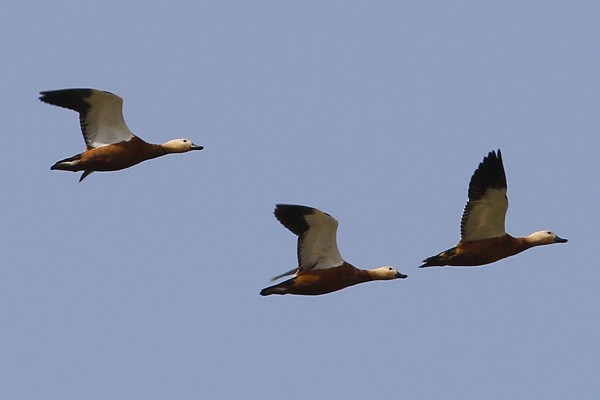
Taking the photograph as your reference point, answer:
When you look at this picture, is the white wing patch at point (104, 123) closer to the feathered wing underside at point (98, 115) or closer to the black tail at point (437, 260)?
the feathered wing underside at point (98, 115)

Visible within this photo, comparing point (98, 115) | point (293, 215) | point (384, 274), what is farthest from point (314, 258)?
point (98, 115)

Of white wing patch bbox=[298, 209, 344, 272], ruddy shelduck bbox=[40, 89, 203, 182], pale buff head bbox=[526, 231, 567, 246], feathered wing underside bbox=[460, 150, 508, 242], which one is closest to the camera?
white wing patch bbox=[298, 209, 344, 272]

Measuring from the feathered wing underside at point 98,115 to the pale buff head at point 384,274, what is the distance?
5.86 metres

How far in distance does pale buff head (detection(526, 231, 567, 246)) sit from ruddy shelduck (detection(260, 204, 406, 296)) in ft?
12.9

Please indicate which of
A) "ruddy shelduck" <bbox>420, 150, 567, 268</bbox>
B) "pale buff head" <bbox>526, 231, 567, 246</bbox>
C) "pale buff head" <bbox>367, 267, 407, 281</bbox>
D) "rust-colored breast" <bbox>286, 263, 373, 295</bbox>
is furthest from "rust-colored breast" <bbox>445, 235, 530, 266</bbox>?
"rust-colored breast" <bbox>286, 263, 373, 295</bbox>

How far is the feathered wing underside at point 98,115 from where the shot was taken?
46.3m

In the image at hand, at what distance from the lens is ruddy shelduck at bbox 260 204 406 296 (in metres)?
45.1

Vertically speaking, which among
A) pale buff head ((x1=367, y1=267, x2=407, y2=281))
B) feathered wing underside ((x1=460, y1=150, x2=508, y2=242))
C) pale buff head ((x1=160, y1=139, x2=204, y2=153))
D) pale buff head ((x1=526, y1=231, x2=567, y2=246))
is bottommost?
pale buff head ((x1=367, y1=267, x2=407, y2=281))

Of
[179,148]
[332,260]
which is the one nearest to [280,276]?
[332,260]

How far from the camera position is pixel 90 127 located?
4669cm

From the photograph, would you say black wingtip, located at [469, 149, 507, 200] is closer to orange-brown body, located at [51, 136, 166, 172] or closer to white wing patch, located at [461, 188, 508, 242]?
white wing patch, located at [461, 188, 508, 242]

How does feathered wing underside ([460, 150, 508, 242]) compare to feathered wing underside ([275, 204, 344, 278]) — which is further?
feathered wing underside ([460, 150, 508, 242])

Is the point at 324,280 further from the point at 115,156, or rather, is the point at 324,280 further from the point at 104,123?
the point at 104,123

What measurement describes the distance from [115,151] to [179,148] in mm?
1725
